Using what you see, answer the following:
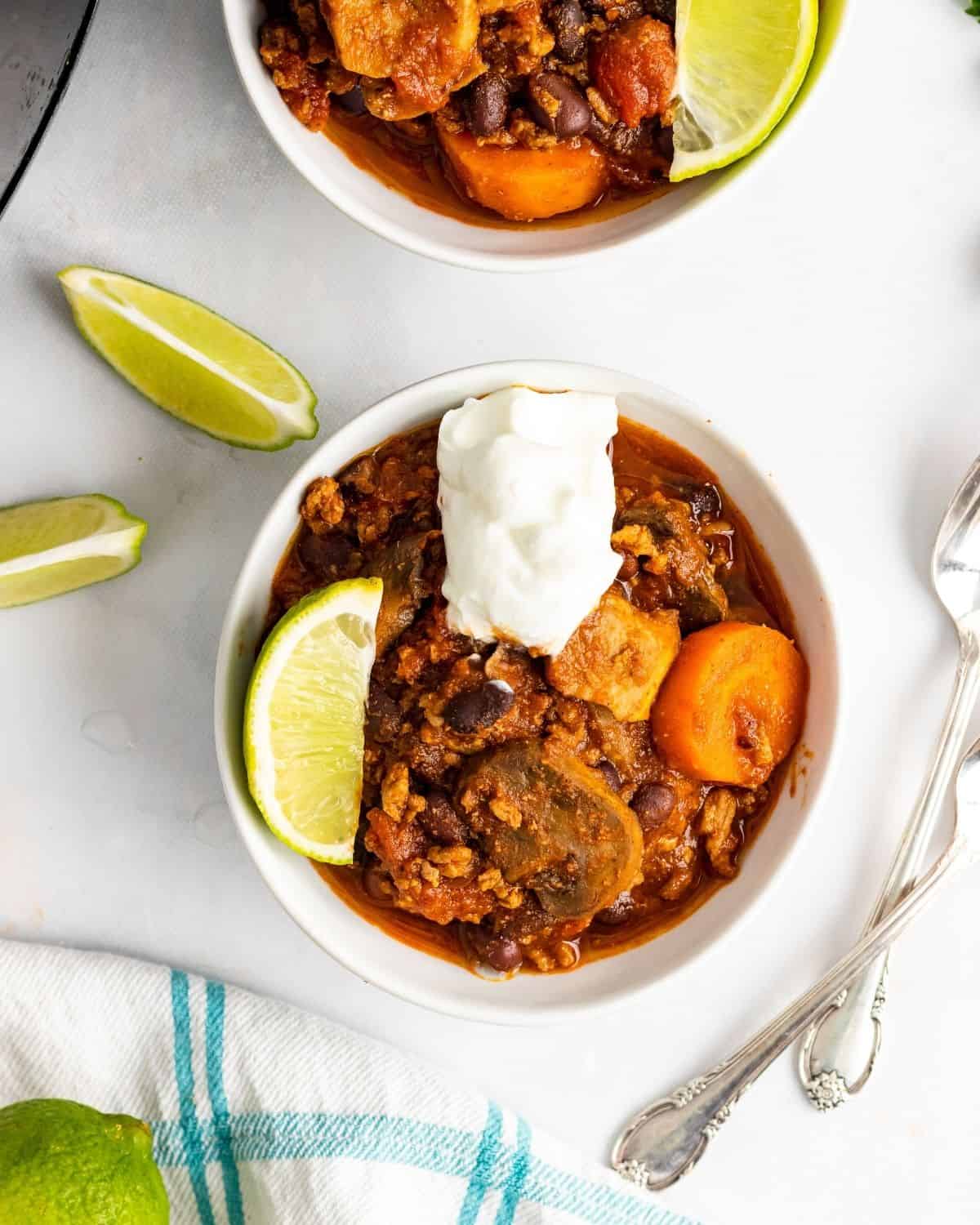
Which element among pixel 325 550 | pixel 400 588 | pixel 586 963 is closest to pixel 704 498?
pixel 400 588

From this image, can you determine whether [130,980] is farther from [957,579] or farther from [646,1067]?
[957,579]

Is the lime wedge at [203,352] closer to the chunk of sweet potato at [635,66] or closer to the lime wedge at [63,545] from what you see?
the lime wedge at [63,545]

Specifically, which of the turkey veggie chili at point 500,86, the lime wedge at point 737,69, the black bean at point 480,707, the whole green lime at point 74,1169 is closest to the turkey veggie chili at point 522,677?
the black bean at point 480,707

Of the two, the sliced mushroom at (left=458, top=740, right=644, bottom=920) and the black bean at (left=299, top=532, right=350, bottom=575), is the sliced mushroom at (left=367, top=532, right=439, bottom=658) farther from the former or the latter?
the sliced mushroom at (left=458, top=740, right=644, bottom=920)

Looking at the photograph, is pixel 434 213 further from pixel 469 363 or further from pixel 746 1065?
pixel 746 1065

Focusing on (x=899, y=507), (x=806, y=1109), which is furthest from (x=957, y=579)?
(x=806, y=1109)

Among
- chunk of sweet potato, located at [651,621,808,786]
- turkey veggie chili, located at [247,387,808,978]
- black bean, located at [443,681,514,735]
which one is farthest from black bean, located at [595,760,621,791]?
black bean, located at [443,681,514,735]
